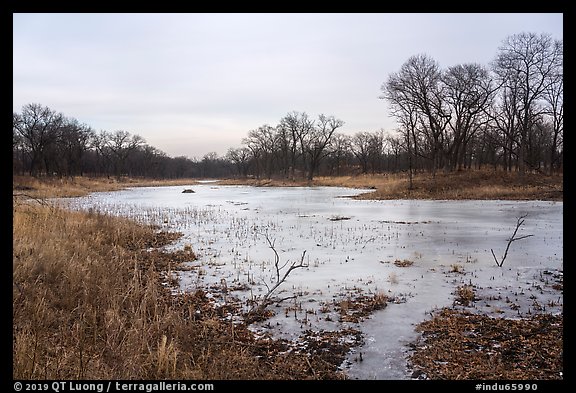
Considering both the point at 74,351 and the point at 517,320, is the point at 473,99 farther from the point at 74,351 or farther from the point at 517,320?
the point at 74,351

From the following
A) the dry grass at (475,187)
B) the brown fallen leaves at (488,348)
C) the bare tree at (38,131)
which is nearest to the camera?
the brown fallen leaves at (488,348)

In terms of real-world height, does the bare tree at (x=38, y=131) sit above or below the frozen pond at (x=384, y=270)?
above

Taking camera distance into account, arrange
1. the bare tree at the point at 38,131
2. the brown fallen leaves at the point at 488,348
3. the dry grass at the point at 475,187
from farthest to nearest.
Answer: the bare tree at the point at 38,131, the dry grass at the point at 475,187, the brown fallen leaves at the point at 488,348

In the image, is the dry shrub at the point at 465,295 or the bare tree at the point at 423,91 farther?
the bare tree at the point at 423,91

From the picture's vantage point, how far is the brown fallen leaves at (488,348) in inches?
148

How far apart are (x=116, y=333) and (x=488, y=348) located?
14.6 feet

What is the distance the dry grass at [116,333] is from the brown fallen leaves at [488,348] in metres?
1.18

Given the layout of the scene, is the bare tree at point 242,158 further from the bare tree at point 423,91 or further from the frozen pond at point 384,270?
the frozen pond at point 384,270

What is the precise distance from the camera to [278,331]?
16.9ft

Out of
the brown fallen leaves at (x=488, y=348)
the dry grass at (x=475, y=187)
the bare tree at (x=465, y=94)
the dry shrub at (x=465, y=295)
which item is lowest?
the dry shrub at (x=465, y=295)

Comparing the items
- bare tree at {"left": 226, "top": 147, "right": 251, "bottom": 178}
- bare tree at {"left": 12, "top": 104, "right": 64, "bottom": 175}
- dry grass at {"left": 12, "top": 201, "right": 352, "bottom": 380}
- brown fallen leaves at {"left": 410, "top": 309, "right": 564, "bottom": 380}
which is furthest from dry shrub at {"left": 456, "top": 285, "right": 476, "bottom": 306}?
bare tree at {"left": 226, "top": 147, "right": 251, "bottom": 178}

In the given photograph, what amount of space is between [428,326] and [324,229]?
31.1 feet

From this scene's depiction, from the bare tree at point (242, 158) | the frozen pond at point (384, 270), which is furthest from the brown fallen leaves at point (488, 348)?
the bare tree at point (242, 158)
